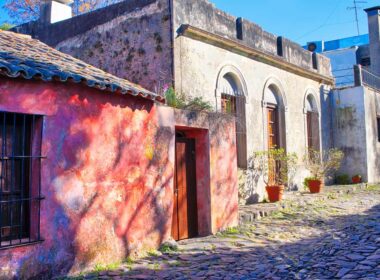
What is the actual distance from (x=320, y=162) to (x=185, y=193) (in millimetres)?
8027

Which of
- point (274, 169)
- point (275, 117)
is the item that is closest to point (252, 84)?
point (275, 117)

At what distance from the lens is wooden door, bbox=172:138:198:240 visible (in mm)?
8055

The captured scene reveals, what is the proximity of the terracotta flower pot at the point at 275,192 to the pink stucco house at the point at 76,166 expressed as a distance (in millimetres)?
4594

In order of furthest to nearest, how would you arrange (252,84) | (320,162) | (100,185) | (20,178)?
(320,162), (252,84), (100,185), (20,178)

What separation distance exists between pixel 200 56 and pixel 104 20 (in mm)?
2662

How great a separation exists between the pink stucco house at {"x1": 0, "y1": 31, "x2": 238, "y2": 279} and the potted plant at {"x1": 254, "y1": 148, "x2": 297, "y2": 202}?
465cm

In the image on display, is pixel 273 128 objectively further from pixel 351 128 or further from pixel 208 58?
pixel 351 128

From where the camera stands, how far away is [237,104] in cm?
1228

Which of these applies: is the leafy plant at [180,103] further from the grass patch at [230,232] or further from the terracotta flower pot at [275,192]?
the terracotta flower pot at [275,192]

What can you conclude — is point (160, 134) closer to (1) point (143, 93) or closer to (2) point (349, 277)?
(1) point (143, 93)

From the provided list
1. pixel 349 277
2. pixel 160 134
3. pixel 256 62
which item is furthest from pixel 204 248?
pixel 256 62

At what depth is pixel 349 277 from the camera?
209 inches

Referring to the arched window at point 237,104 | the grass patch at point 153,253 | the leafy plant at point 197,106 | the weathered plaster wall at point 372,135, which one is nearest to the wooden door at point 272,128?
the arched window at point 237,104

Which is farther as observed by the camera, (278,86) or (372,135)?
(372,135)
